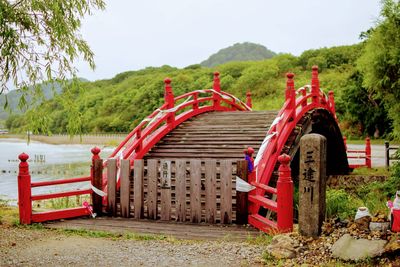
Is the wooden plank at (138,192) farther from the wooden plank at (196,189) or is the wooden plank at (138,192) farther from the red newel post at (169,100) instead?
the red newel post at (169,100)

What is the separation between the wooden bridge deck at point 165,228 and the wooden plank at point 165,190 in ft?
0.58

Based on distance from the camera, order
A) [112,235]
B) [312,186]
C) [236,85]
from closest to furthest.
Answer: [312,186] < [112,235] < [236,85]

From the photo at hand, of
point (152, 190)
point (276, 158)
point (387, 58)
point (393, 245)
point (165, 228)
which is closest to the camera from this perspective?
point (393, 245)

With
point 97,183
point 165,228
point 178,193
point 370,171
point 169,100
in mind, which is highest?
point 169,100

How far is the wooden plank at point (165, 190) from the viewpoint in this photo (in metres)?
7.48

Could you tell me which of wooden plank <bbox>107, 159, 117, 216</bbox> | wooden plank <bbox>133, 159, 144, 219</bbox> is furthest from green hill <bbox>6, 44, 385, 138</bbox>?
wooden plank <bbox>133, 159, 144, 219</bbox>

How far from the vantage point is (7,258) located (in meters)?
5.41

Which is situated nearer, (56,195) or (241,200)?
(241,200)

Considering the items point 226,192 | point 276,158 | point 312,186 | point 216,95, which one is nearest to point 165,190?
point 226,192

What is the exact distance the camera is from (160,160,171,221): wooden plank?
7480 millimetres

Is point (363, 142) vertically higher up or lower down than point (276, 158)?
lower down

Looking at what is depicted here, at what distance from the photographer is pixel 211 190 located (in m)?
7.20

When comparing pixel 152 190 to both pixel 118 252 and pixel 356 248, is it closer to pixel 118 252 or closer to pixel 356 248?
pixel 118 252

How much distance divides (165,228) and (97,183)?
1.75 meters
